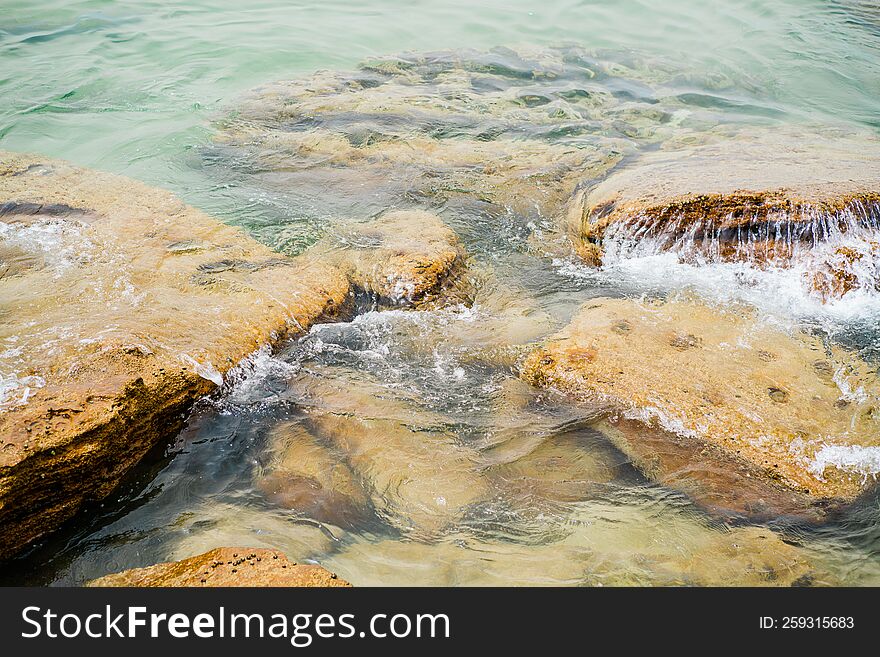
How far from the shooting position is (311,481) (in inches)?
141

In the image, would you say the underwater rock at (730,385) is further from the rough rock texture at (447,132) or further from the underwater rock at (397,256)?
the rough rock texture at (447,132)

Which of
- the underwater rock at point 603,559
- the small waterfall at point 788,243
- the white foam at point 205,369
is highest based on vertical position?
the small waterfall at point 788,243

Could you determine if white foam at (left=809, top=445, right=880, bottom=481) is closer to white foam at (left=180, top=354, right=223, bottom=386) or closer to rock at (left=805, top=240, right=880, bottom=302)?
rock at (left=805, top=240, right=880, bottom=302)

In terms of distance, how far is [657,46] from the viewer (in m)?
12.4

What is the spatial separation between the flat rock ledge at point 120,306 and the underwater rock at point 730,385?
1.46 meters

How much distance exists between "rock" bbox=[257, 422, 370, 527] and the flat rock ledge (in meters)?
0.64

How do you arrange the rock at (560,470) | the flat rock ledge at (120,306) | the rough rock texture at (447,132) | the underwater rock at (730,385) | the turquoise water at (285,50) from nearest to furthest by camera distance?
1. the flat rock ledge at (120,306)
2. the rock at (560,470)
3. the underwater rock at (730,385)
4. the rough rock texture at (447,132)
5. the turquoise water at (285,50)

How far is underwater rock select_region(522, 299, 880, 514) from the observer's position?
12.3ft

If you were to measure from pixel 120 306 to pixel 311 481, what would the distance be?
187 centimetres

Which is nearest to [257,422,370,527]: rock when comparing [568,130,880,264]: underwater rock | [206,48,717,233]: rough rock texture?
[206,48,717,233]: rough rock texture

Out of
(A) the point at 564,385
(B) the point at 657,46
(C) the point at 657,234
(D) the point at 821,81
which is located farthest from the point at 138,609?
(B) the point at 657,46

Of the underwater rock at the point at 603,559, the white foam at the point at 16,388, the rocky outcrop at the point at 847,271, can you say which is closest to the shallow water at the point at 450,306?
the underwater rock at the point at 603,559

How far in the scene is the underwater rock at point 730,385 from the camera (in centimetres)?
375

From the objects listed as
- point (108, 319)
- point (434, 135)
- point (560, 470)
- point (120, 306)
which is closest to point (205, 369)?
point (108, 319)
